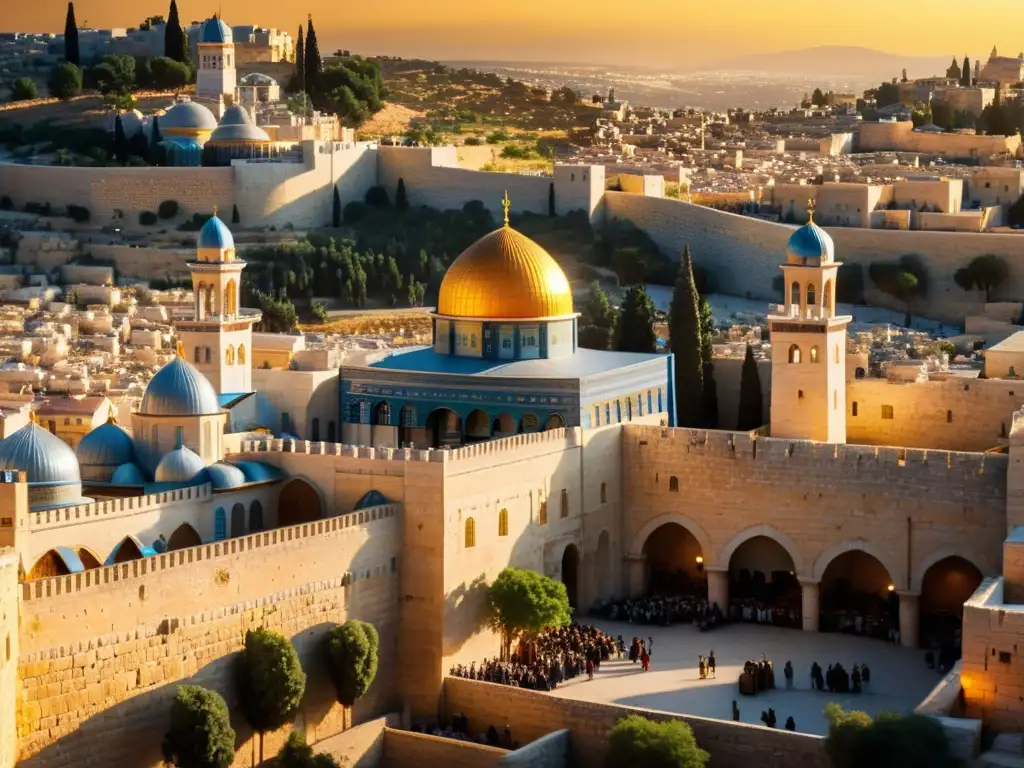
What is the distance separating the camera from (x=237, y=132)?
64.6 metres

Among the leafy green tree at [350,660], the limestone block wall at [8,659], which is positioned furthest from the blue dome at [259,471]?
the limestone block wall at [8,659]

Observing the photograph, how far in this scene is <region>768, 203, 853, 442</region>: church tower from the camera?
3734cm

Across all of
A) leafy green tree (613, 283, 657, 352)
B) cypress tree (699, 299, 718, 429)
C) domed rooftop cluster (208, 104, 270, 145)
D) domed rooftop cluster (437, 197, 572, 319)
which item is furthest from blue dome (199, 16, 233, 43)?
domed rooftop cluster (437, 197, 572, 319)

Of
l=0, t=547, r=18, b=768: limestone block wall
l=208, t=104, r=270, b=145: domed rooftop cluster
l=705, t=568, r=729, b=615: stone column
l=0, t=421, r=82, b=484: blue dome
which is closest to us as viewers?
l=0, t=547, r=18, b=768: limestone block wall

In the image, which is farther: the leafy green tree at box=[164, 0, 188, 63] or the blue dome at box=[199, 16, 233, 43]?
the leafy green tree at box=[164, 0, 188, 63]

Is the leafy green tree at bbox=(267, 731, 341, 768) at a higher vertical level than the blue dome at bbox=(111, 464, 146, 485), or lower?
lower

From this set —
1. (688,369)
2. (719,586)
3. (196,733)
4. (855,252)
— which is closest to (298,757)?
(196,733)

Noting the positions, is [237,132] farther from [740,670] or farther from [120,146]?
[740,670]

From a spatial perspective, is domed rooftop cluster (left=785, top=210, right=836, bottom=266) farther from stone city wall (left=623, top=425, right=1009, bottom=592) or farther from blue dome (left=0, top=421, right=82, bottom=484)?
blue dome (left=0, top=421, right=82, bottom=484)

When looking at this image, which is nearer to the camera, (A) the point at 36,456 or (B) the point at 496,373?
(A) the point at 36,456

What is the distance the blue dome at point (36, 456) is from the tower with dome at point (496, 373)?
26.6ft

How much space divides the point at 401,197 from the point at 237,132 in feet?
14.9

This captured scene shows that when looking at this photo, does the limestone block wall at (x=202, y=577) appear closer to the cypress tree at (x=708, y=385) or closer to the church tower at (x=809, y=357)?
the church tower at (x=809, y=357)

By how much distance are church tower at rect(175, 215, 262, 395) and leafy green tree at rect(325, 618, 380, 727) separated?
7042 millimetres
